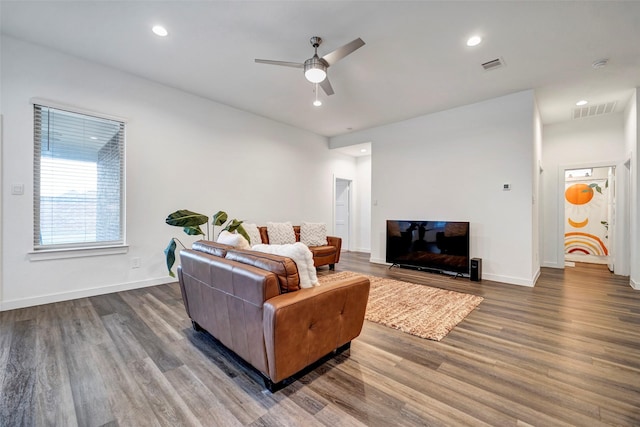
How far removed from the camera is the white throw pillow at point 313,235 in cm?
529

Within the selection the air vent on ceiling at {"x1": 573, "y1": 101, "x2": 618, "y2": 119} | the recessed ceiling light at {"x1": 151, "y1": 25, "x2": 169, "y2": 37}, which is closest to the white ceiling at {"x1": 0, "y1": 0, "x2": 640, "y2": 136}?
the recessed ceiling light at {"x1": 151, "y1": 25, "x2": 169, "y2": 37}

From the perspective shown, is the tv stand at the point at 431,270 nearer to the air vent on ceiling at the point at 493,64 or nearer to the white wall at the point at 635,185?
the white wall at the point at 635,185

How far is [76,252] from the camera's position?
336 cm

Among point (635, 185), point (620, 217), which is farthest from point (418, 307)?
point (620, 217)

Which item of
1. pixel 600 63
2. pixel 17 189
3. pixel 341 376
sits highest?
pixel 600 63

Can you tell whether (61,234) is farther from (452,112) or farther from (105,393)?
(452,112)

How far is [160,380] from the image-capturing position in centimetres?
176

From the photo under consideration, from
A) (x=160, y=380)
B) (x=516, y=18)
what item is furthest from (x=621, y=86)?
(x=160, y=380)

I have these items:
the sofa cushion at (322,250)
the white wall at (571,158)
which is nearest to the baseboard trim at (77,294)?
the sofa cushion at (322,250)

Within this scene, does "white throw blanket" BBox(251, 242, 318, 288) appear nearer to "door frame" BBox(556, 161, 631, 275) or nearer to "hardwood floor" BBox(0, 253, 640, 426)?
"hardwood floor" BBox(0, 253, 640, 426)

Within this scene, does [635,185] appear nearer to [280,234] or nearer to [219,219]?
[280,234]

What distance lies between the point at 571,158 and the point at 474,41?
420 cm

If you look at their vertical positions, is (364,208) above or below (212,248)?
above

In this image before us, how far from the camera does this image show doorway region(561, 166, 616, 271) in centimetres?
618
